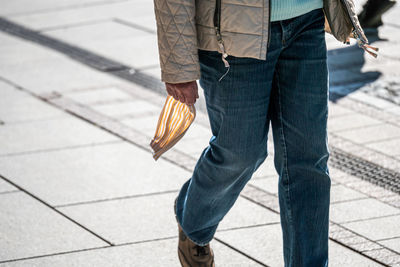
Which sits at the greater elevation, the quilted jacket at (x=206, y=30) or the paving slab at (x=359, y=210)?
the quilted jacket at (x=206, y=30)

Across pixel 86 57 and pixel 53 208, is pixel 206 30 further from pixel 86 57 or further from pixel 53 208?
pixel 86 57

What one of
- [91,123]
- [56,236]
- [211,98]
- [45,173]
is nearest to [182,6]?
[211,98]

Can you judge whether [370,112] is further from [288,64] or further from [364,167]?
[288,64]

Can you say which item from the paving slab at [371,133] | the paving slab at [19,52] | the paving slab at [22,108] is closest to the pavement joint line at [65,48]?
the paving slab at [19,52]

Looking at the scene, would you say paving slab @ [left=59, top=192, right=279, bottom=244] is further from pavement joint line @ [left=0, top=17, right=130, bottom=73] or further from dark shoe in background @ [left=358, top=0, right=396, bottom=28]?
dark shoe in background @ [left=358, top=0, right=396, bottom=28]

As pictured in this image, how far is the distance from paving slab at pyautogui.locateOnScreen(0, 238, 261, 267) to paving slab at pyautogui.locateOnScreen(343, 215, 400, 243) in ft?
2.09

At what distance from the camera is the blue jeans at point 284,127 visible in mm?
2793

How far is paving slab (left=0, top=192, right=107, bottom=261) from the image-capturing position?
3721 mm

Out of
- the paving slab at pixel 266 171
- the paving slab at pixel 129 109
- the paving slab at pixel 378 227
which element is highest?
the paving slab at pixel 378 227

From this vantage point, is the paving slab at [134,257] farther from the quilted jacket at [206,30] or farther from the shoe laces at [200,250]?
the quilted jacket at [206,30]

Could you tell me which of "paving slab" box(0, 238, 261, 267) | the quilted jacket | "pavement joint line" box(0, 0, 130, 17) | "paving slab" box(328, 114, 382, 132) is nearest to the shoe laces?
"paving slab" box(0, 238, 261, 267)

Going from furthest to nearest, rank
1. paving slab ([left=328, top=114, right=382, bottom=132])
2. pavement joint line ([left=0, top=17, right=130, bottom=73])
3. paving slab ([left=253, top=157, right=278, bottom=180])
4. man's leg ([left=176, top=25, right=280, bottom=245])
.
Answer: pavement joint line ([left=0, top=17, right=130, bottom=73]), paving slab ([left=328, top=114, right=382, bottom=132]), paving slab ([left=253, top=157, right=278, bottom=180]), man's leg ([left=176, top=25, right=280, bottom=245])

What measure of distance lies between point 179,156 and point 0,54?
130 inches

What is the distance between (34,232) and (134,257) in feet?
2.03
